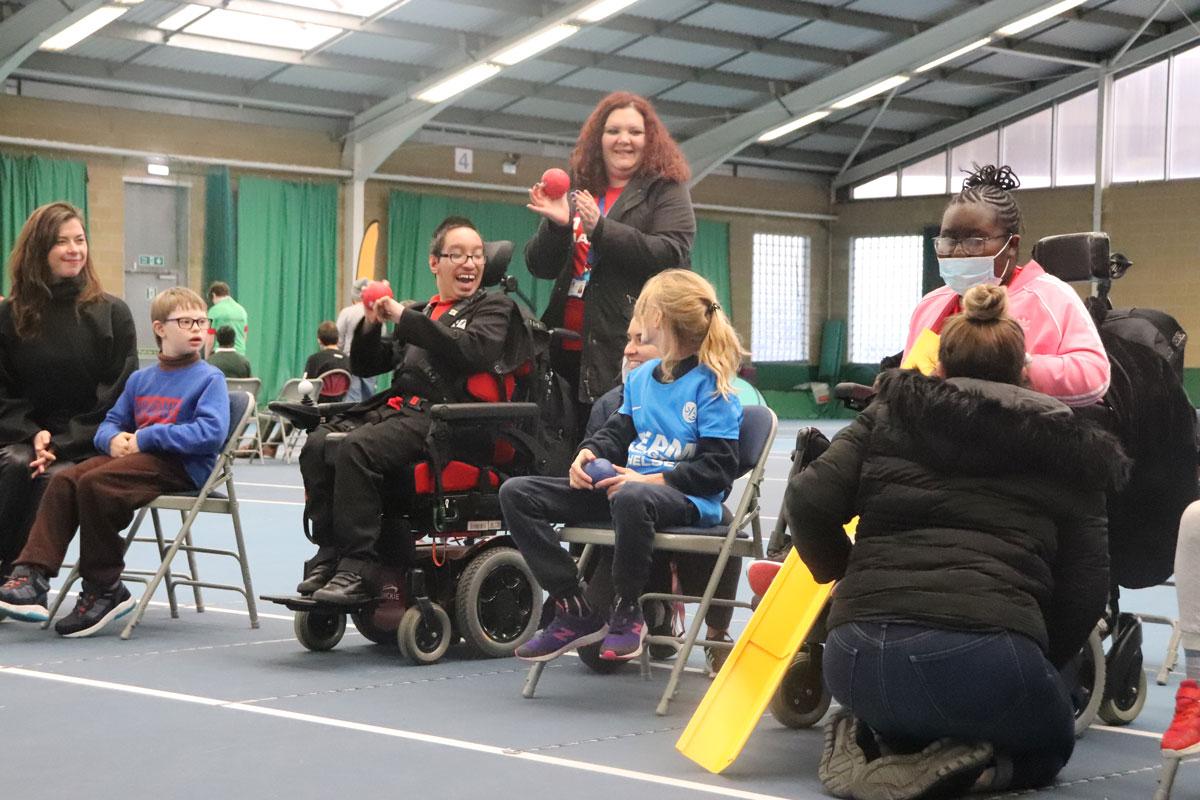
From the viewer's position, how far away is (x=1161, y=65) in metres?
20.1

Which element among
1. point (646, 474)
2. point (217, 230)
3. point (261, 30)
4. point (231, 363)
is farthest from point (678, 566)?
point (217, 230)

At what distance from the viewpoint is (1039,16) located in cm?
1677

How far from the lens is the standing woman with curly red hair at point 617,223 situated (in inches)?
174

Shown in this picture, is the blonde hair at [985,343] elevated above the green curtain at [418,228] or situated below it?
below

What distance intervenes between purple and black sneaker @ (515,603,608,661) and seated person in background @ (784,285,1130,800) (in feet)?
3.26

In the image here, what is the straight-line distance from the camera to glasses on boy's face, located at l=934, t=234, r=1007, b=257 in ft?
10.9

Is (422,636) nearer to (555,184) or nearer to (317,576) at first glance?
(317,576)

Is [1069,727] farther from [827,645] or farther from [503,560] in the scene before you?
[503,560]

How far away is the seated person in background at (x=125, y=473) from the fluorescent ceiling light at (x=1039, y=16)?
1333cm

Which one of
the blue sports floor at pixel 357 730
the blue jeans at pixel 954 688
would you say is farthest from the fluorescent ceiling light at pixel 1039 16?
the blue jeans at pixel 954 688

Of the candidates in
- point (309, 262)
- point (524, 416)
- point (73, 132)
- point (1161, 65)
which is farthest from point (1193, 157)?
point (524, 416)

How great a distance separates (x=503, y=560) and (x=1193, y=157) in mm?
17732

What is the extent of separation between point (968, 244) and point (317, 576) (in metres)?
1.95

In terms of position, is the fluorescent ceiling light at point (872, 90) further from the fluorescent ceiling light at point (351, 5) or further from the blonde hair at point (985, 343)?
the blonde hair at point (985, 343)
